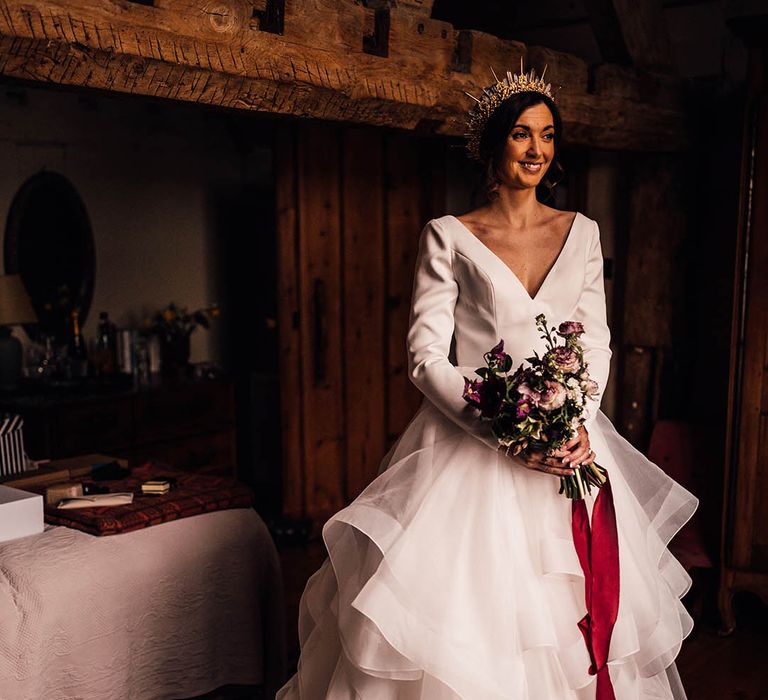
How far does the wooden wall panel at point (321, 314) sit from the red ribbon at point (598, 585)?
288 centimetres

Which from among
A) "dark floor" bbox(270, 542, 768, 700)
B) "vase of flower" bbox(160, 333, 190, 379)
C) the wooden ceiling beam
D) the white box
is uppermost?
the wooden ceiling beam

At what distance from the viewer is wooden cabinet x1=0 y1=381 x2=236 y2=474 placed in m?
4.42

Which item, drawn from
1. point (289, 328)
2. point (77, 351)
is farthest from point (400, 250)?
point (77, 351)

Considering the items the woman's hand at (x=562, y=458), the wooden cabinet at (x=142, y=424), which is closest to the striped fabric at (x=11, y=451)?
the wooden cabinet at (x=142, y=424)

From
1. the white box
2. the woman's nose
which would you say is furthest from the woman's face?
the white box

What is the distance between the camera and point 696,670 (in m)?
3.41

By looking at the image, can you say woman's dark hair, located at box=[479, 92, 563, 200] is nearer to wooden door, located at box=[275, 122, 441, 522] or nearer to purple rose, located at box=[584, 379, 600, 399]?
purple rose, located at box=[584, 379, 600, 399]

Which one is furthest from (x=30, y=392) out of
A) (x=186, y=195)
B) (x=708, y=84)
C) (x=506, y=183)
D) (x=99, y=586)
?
(x=708, y=84)

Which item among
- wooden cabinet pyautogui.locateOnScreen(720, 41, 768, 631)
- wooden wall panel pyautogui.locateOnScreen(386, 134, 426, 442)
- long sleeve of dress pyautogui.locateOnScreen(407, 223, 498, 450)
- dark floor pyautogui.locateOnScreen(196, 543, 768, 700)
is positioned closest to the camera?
long sleeve of dress pyautogui.locateOnScreen(407, 223, 498, 450)

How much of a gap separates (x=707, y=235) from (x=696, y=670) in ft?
6.67

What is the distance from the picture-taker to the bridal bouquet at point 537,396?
1954mm

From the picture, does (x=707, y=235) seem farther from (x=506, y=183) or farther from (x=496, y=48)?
(x=506, y=183)

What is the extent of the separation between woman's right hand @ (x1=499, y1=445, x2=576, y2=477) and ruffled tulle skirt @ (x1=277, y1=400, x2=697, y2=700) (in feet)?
0.27

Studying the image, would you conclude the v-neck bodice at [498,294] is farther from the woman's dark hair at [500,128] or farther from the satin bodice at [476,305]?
the woman's dark hair at [500,128]
